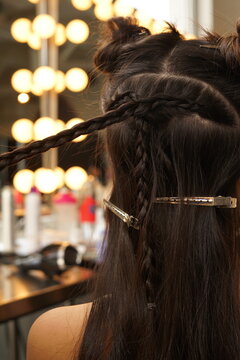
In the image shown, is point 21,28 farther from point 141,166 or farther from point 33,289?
point 141,166

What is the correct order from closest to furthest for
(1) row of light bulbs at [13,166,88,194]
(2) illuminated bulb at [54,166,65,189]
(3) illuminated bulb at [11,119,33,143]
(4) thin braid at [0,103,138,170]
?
1. (4) thin braid at [0,103,138,170]
2. (3) illuminated bulb at [11,119,33,143]
3. (1) row of light bulbs at [13,166,88,194]
4. (2) illuminated bulb at [54,166,65,189]

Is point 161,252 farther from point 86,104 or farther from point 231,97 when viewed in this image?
point 86,104

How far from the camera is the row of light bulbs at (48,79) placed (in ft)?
5.51

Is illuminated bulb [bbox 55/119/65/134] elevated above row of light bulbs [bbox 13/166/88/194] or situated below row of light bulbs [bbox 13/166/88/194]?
above

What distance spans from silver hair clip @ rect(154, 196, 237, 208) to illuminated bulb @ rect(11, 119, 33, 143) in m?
1.13

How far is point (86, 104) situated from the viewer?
788 mm

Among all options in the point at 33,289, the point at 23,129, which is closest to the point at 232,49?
the point at 33,289

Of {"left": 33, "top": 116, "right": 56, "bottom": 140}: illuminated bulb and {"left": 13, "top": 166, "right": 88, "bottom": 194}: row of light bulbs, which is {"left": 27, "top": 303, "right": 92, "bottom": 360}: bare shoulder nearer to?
{"left": 13, "top": 166, "right": 88, "bottom": 194}: row of light bulbs

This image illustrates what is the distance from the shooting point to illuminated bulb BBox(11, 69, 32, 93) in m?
1.61

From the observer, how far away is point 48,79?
5.90 ft

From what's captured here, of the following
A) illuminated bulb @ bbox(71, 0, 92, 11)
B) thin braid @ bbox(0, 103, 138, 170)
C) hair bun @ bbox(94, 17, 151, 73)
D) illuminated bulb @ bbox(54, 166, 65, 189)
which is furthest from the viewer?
illuminated bulb @ bbox(71, 0, 92, 11)

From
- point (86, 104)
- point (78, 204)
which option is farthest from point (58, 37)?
point (86, 104)

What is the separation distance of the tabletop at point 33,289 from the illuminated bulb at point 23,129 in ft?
1.76

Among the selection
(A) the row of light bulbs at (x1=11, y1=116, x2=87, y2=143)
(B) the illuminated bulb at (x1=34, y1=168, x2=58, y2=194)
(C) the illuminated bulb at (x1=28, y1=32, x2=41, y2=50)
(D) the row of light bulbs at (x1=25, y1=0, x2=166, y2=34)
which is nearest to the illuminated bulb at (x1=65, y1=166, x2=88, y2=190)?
(B) the illuminated bulb at (x1=34, y1=168, x2=58, y2=194)
